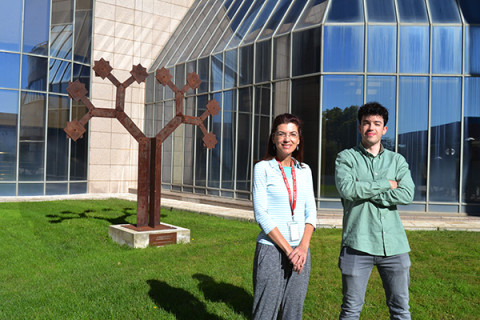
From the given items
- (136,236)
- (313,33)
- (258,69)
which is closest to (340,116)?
(313,33)

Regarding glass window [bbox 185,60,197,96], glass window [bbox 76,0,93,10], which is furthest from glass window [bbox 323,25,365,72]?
glass window [bbox 76,0,93,10]

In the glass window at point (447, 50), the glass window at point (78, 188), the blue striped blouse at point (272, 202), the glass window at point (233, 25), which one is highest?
the glass window at point (233, 25)

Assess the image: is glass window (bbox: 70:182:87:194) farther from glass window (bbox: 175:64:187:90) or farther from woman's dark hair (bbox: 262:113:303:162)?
woman's dark hair (bbox: 262:113:303:162)

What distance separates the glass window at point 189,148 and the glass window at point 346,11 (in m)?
6.69

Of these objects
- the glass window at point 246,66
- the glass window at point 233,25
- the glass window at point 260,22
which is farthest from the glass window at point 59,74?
the glass window at point 260,22

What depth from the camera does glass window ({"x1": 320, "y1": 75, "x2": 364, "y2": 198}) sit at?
38.8 feet

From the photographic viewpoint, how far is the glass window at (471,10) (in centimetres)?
1164

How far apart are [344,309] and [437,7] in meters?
11.3

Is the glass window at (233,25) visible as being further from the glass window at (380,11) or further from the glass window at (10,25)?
the glass window at (10,25)

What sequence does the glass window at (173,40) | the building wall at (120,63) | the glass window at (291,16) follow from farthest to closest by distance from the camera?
the glass window at (173,40), the building wall at (120,63), the glass window at (291,16)

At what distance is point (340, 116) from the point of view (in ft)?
38.9

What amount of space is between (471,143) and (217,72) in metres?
8.49

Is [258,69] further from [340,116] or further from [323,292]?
[323,292]

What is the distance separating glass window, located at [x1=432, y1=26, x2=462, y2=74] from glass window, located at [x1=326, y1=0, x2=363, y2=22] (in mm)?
2076
